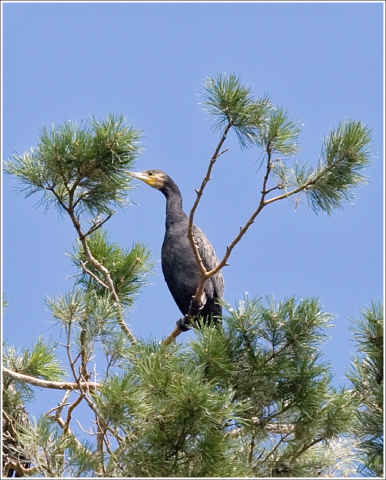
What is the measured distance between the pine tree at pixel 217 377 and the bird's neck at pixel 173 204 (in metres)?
1.13

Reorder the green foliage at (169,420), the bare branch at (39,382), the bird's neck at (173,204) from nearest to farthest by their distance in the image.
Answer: the green foliage at (169,420) < the bare branch at (39,382) < the bird's neck at (173,204)

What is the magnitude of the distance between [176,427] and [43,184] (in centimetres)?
147

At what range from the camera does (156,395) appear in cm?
310

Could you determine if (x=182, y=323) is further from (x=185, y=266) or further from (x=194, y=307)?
(x=185, y=266)

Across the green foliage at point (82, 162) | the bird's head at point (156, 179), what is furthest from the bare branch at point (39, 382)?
the bird's head at point (156, 179)

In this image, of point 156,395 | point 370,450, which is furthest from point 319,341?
point 156,395

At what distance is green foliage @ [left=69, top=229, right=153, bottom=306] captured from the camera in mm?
4363

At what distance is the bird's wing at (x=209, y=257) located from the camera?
4.57 metres

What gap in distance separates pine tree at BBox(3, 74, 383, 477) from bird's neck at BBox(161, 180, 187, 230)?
1.13 metres

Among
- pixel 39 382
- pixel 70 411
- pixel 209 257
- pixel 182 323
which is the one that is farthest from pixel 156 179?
pixel 70 411

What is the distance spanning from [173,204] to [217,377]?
6.77 ft

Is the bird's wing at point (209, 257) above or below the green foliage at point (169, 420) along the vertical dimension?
above

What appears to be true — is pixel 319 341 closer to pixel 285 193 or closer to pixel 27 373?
pixel 285 193

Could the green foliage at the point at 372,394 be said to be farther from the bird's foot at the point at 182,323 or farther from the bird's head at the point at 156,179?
the bird's head at the point at 156,179
